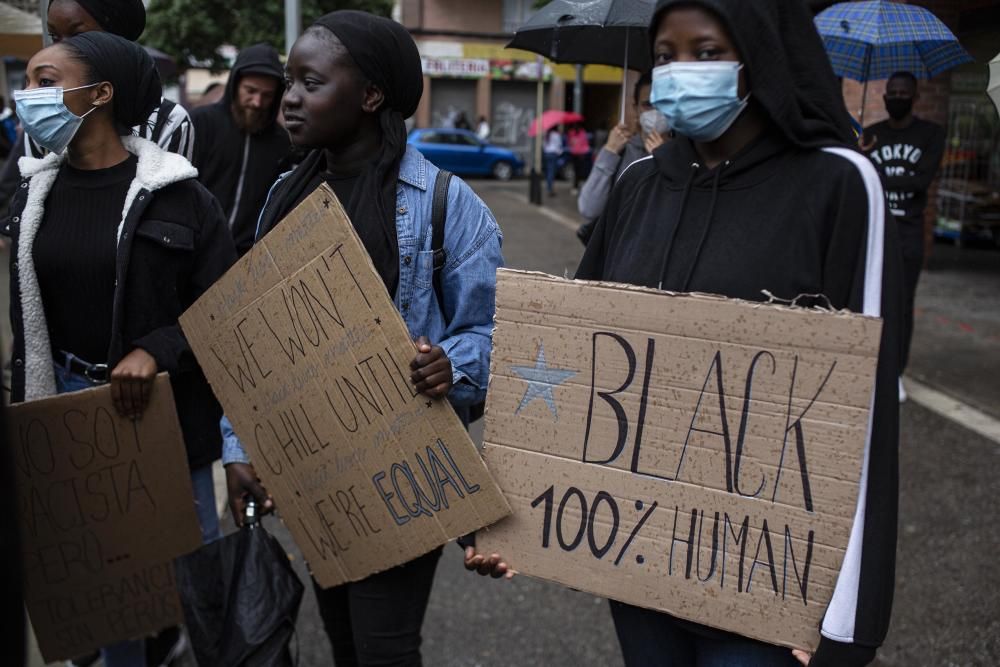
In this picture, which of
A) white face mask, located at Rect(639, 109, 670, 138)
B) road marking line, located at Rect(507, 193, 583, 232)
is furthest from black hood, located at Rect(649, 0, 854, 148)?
road marking line, located at Rect(507, 193, 583, 232)

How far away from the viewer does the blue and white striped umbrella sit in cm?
537

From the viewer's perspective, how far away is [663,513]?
5.96 ft

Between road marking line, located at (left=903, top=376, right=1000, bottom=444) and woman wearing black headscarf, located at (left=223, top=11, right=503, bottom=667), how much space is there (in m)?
4.33

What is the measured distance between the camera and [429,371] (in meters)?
2.03

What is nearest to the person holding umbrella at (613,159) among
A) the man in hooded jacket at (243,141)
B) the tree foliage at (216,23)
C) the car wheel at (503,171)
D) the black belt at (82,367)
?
the man in hooded jacket at (243,141)

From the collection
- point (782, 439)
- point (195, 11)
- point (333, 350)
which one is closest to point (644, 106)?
point (333, 350)

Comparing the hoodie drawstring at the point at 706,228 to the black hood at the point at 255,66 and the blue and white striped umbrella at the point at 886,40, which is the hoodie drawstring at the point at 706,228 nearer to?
the black hood at the point at 255,66

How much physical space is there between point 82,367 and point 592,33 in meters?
3.17

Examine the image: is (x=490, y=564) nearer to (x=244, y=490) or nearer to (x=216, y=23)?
(x=244, y=490)

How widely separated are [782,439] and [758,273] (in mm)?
305

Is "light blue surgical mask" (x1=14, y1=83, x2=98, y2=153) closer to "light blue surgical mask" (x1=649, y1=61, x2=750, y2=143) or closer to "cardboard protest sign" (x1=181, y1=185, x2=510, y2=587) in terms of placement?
"cardboard protest sign" (x1=181, y1=185, x2=510, y2=587)

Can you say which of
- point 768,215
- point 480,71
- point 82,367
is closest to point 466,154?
point 480,71

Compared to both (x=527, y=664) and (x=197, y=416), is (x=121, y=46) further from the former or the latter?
(x=527, y=664)

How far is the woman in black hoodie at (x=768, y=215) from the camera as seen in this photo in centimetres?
168
